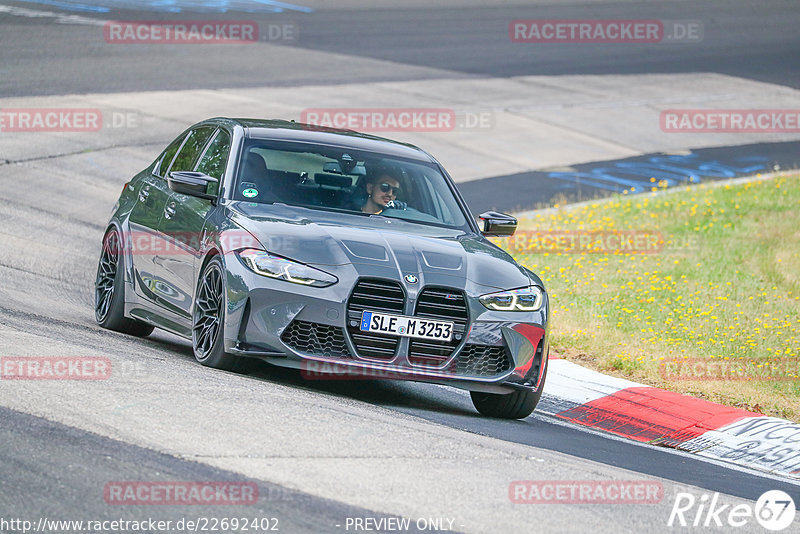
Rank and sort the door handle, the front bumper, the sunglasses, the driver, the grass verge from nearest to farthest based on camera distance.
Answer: the front bumper, the driver, the sunglasses, the door handle, the grass verge

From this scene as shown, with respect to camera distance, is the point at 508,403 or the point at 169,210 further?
the point at 169,210

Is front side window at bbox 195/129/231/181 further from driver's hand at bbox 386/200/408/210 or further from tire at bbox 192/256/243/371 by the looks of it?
driver's hand at bbox 386/200/408/210

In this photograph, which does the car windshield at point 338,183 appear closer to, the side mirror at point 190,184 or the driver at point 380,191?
the driver at point 380,191

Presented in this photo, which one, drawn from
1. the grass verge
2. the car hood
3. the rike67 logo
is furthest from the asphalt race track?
the grass verge

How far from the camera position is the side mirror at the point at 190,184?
348 inches

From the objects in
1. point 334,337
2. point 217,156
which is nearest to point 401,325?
point 334,337

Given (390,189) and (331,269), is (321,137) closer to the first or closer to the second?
(390,189)

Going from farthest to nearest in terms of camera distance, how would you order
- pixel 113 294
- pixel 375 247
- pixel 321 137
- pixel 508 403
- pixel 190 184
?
1. pixel 113 294
2. pixel 321 137
3. pixel 190 184
4. pixel 508 403
5. pixel 375 247

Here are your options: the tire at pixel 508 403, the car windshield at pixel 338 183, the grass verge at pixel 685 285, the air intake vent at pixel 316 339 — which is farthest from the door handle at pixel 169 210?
the grass verge at pixel 685 285

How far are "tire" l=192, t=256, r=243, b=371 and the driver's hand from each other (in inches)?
56.2

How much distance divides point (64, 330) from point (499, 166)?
13262mm

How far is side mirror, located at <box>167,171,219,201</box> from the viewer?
8836 millimetres

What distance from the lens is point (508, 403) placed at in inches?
340

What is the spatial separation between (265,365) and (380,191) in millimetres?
1470
